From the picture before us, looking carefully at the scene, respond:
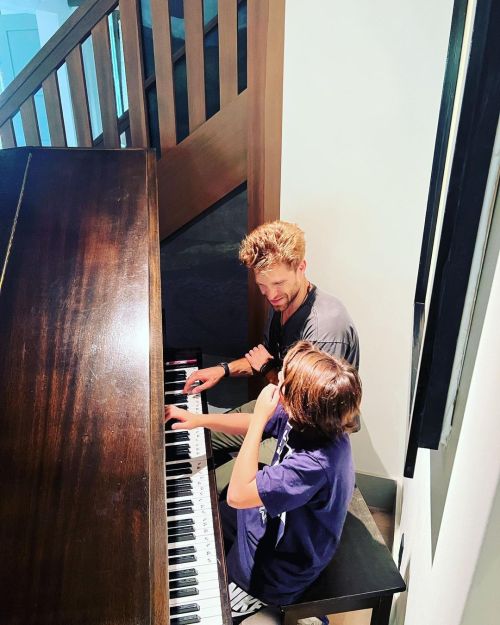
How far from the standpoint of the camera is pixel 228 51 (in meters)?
2.15

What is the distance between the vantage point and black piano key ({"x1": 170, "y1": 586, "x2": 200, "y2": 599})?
Result: 53.2 inches

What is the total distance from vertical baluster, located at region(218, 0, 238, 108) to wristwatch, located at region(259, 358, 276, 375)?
1.08 metres

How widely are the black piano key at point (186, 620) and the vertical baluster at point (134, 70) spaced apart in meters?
1.87

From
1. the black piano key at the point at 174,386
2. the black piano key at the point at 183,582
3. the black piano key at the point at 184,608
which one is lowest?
the black piano key at the point at 184,608

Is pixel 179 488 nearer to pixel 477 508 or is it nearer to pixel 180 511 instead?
pixel 180 511

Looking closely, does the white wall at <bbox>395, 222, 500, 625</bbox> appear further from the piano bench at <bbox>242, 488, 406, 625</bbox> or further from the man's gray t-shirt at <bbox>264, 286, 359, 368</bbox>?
the man's gray t-shirt at <bbox>264, 286, 359, 368</bbox>

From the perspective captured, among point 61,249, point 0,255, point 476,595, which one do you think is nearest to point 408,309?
point 61,249

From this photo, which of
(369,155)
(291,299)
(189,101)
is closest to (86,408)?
(291,299)

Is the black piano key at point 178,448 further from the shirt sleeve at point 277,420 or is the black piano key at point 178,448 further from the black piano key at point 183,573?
the black piano key at point 183,573

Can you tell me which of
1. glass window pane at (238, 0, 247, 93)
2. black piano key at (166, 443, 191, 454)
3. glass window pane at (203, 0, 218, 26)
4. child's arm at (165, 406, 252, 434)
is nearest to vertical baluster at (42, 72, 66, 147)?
glass window pane at (203, 0, 218, 26)

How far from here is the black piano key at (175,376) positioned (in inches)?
83.7

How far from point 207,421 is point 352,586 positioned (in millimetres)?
672

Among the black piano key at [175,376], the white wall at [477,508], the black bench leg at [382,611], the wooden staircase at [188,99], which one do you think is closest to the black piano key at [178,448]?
the black piano key at [175,376]

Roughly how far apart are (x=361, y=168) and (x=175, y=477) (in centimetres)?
133
